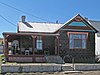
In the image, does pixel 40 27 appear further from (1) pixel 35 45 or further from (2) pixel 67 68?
(2) pixel 67 68

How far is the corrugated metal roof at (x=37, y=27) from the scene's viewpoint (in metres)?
31.2

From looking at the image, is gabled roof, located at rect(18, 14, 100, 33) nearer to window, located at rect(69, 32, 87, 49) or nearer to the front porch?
the front porch

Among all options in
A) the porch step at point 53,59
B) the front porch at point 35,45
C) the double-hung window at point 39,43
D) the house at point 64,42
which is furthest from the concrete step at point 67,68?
the double-hung window at point 39,43

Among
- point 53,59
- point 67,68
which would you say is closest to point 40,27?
point 53,59

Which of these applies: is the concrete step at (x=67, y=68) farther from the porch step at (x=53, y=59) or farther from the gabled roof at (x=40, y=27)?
the gabled roof at (x=40, y=27)

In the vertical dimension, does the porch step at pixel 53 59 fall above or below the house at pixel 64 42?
below

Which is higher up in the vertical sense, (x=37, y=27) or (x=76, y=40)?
(x=37, y=27)

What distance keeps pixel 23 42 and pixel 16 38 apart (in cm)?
172

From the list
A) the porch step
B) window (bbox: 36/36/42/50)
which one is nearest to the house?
window (bbox: 36/36/42/50)

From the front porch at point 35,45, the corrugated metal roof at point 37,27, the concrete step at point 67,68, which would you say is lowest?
the concrete step at point 67,68

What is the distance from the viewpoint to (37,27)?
107ft

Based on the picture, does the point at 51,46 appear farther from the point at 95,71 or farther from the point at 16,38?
the point at 95,71

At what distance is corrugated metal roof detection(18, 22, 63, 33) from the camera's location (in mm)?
31222

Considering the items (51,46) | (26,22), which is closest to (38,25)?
(26,22)
